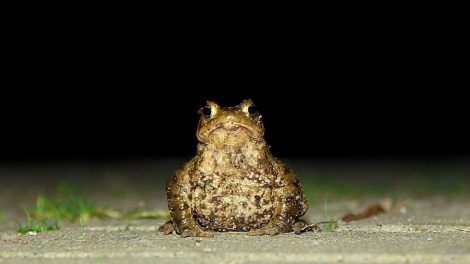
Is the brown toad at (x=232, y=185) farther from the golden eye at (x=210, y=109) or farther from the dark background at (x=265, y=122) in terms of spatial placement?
the dark background at (x=265, y=122)

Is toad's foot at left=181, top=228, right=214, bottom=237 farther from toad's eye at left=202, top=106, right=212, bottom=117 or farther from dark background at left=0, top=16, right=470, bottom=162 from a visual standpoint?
dark background at left=0, top=16, right=470, bottom=162

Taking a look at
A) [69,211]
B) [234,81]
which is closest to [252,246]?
[69,211]

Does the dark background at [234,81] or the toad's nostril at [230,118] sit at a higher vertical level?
the dark background at [234,81]

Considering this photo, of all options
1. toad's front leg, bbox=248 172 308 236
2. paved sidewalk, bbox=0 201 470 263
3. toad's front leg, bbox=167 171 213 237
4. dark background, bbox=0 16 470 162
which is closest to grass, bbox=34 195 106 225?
paved sidewalk, bbox=0 201 470 263

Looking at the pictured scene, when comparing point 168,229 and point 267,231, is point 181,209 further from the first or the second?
point 267,231

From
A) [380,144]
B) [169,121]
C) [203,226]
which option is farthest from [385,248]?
[169,121]

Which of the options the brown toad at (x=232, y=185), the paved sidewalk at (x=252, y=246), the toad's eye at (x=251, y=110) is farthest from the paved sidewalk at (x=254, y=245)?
the toad's eye at (x=251, y=110)
